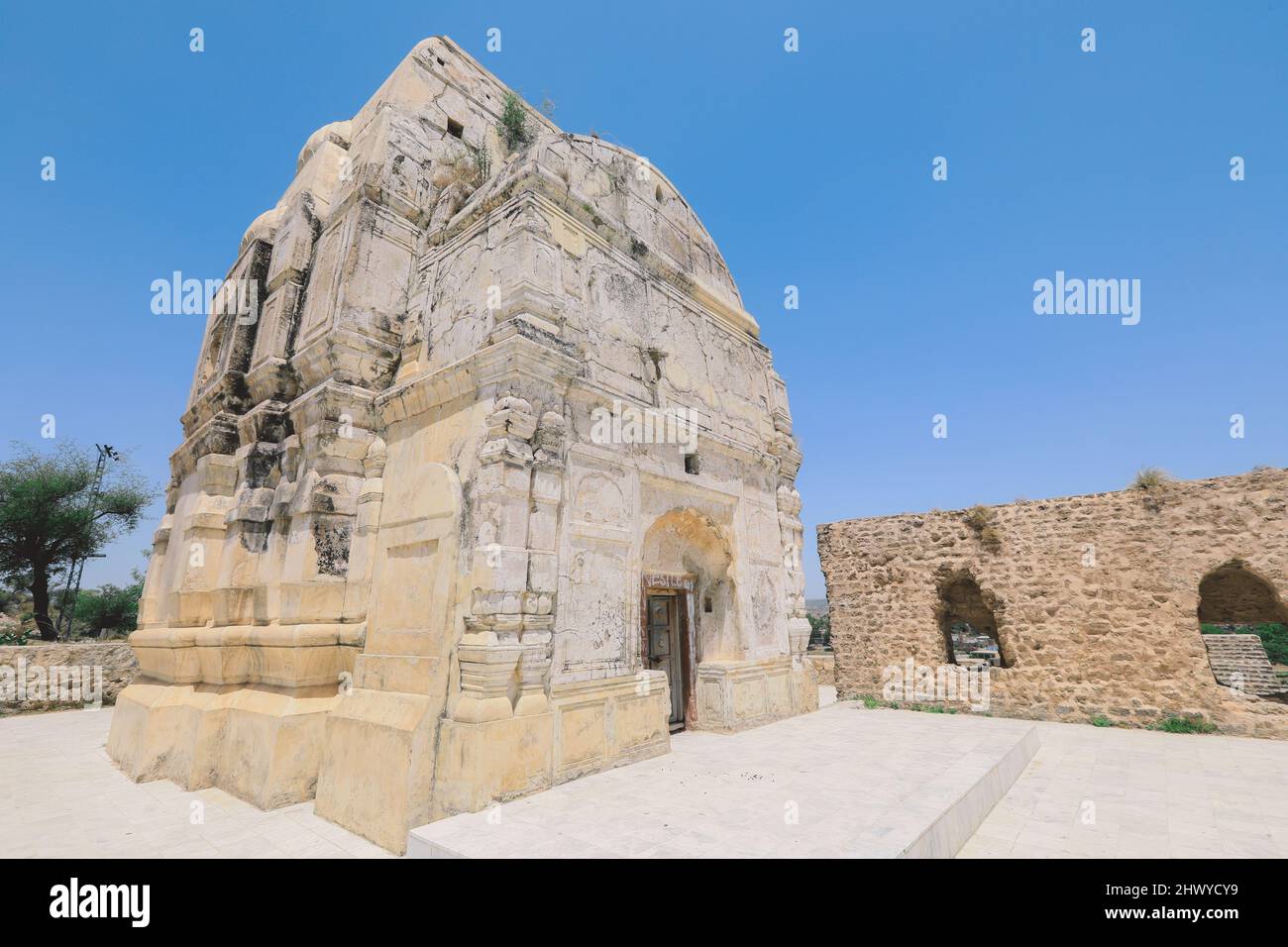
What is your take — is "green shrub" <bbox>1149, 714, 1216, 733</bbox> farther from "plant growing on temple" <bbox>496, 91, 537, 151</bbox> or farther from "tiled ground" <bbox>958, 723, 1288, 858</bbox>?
"plant growing on temple" <bbox>496, 91, 537, 151</bbox>

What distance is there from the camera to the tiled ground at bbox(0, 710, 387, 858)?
4.34 metres

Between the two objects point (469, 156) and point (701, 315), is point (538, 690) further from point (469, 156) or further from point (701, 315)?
point (469, 156)

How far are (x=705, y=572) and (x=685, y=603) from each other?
0.53 metres

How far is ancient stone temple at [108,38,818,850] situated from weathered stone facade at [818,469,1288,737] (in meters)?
3.15

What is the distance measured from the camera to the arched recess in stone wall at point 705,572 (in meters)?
7.35

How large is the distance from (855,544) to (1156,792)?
6338mm

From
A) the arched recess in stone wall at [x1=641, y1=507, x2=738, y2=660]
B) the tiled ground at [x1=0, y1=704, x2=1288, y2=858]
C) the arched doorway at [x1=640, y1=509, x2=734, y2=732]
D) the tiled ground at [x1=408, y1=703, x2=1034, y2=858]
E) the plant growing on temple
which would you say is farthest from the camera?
the plant growing on temple

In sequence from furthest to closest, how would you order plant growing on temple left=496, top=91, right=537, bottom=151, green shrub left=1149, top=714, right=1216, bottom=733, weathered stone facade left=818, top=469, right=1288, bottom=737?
1. plant growing on temple left=496, top=91, right=537, bottom=151
2. weathered stone facade left=818, top=469, right=1288, bottom=737
3. green shrub left=1149, top=714, right=1216, bottom=733

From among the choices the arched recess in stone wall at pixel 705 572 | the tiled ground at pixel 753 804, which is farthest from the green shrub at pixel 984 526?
the arched recess in stone wall at pixel 705 572

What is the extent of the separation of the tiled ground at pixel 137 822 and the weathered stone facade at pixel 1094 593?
929 centimetres

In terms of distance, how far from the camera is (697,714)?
284 inches

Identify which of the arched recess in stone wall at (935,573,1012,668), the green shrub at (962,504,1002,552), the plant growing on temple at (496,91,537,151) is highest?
the plant growing on temple at (496,91,537,151)

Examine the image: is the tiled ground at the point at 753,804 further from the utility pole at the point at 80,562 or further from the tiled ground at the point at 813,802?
the utility pole at the point at 80,562

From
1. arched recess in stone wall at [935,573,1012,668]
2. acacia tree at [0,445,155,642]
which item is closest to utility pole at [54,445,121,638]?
acacia tree at [0,445,155,642]
